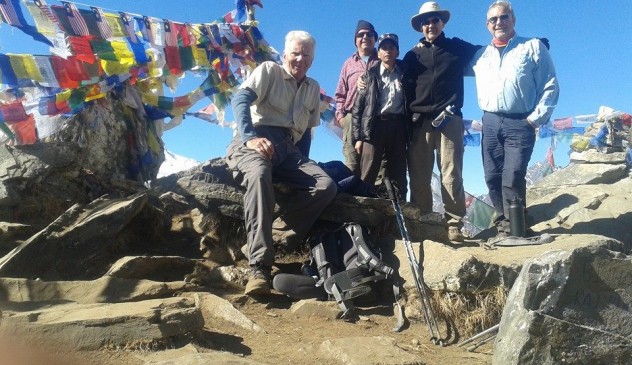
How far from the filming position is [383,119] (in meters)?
5.65

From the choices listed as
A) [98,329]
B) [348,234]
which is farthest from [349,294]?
[98,329]

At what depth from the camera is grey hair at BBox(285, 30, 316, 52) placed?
5023 mm

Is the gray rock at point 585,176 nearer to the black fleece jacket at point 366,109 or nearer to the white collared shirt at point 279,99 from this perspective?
the black fleece jacket at point 366,109

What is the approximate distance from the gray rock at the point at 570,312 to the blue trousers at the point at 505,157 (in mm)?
2222

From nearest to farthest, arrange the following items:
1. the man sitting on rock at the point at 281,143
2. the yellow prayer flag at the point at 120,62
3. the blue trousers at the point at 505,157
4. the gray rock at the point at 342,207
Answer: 1. the man sitting on rock at the point at 281,143
2. the gray rock at the point at 342,207
3. the blue trousers at the point at 505,157
4. the yellow prayer flag at the point at 120,62

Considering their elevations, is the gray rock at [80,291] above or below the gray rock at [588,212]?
above

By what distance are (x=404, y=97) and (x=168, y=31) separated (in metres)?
4.50

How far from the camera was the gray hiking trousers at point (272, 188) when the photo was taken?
4254 mm

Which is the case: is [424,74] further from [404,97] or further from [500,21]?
[500,21]

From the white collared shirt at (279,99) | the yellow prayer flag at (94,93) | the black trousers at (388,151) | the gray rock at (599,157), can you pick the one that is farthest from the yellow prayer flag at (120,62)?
the gray rock at (599,157)

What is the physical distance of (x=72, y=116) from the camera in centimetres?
687

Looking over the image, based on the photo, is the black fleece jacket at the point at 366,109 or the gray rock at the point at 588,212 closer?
the black fleece jacket at the point at 366,109

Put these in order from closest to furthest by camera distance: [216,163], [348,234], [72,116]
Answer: [348,234] < [216,163] < [72,116]

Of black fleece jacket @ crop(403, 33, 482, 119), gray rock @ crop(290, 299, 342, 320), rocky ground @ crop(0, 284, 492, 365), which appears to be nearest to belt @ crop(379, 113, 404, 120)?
black fleece jacket @ crop(403, 33, 482, 119)
